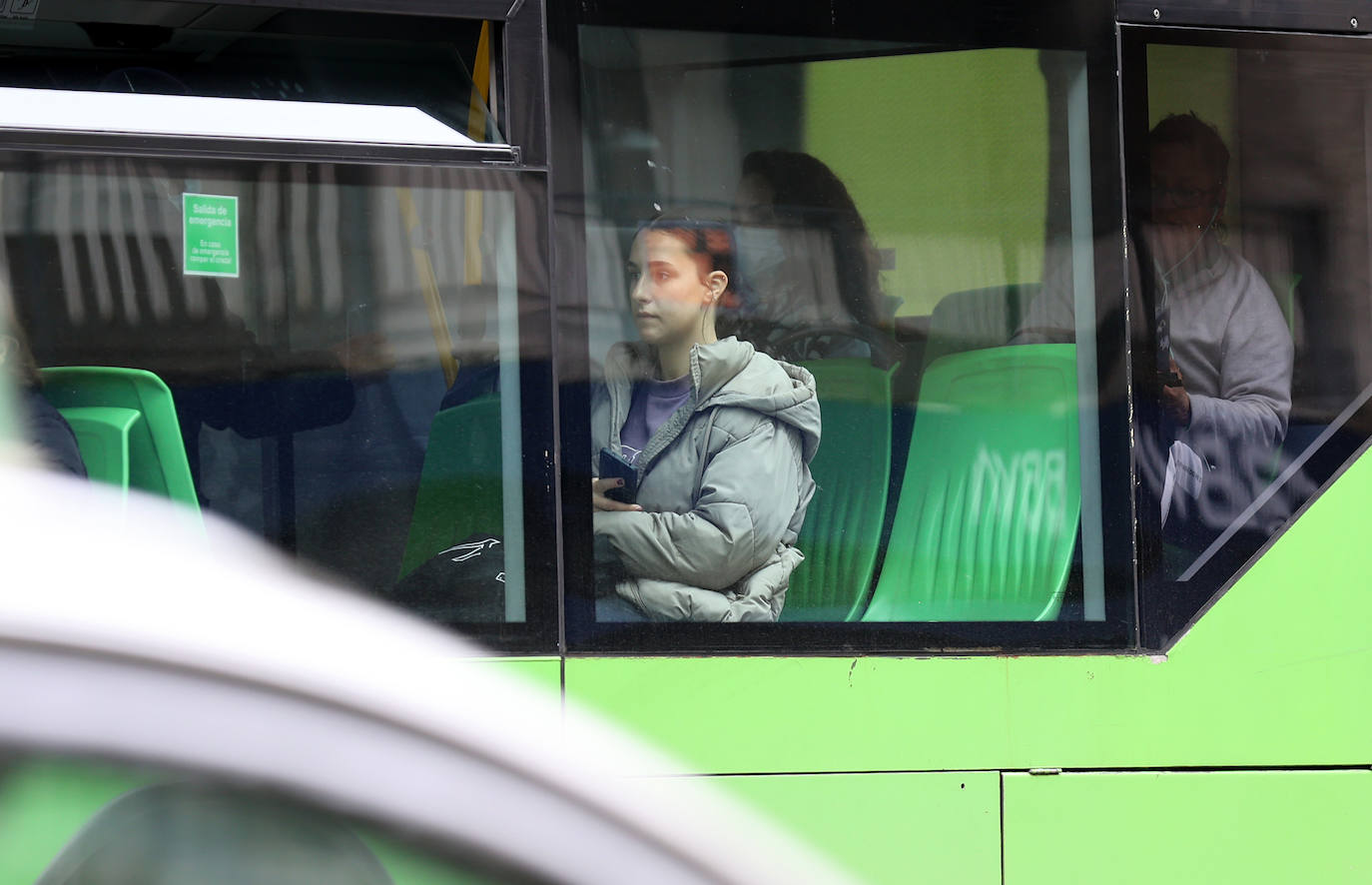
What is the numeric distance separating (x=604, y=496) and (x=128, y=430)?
40.3 inches

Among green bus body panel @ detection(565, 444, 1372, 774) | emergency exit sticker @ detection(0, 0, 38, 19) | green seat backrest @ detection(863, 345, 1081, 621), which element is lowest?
green bus body panel @ detection(565, 444, 1372, 774)

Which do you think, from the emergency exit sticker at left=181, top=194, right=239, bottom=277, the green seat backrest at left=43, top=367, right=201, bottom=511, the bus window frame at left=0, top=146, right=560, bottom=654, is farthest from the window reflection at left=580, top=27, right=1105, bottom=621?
the green seat backrest at left=43, top=367, right=201, bottom=511

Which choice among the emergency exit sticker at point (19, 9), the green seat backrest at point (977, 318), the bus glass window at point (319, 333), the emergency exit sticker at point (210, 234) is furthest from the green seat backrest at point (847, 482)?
the emergency exit sticker at point (19, 9)

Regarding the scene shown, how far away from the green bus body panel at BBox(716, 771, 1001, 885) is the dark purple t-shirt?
2.54 feet

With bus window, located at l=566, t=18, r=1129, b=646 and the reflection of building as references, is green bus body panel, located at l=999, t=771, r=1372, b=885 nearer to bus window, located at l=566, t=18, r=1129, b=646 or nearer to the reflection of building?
bus window, located at l=566, t=18, r=1129, b=646

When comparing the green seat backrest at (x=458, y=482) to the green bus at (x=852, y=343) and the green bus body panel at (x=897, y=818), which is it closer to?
the green bus at (x=852, y=343)

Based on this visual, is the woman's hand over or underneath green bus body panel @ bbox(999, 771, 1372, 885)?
over

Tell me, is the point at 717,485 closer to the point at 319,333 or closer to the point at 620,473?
the point at 620,473

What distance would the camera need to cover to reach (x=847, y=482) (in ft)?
11.4

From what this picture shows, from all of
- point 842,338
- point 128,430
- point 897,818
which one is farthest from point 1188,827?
point 128,430

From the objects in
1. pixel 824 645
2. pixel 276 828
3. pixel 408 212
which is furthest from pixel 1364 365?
pixel 276 828

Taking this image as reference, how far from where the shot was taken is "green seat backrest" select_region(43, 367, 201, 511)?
2.97 m

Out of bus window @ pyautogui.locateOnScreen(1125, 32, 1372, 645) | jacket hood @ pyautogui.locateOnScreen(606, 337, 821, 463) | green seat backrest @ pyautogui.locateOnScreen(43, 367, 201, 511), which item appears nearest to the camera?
green seat backrest @ pyautogui.locateOnScreen(43, 367, 201, 511)

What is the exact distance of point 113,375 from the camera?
9.90 feet
